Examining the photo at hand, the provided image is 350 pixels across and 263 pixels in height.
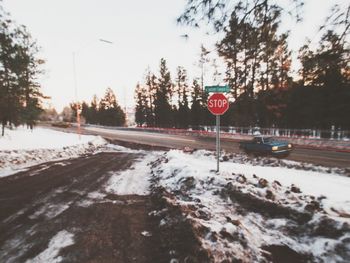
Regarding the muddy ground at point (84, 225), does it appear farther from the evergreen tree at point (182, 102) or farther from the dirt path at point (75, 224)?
the evergreen tree at point (182, 102)

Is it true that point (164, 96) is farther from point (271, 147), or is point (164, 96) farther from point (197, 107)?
point (271, 147)

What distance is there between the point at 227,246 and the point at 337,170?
9.46m

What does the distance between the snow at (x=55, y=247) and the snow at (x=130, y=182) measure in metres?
2.85

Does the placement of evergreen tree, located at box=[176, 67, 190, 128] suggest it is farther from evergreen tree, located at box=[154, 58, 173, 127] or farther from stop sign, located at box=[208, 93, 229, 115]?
stop sign, located at box=[208, 93, 229, 115]

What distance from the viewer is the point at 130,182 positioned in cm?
852

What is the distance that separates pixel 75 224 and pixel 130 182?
3735mm

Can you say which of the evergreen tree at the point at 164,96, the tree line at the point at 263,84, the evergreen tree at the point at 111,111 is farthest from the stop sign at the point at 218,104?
the evergreen tree at the point at 111,111

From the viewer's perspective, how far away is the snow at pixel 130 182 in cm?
736

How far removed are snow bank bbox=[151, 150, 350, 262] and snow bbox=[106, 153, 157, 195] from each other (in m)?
0.92

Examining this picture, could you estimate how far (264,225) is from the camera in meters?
4.73

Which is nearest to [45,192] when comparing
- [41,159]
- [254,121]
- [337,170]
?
[41,159]

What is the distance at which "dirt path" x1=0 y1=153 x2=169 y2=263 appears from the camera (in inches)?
145

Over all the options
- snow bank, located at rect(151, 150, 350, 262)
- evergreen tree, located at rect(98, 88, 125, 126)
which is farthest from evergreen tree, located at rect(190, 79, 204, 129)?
snow bank, located at rect(151, 150, 350, 262)

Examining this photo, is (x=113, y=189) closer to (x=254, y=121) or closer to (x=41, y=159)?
(x=41, y=159)
